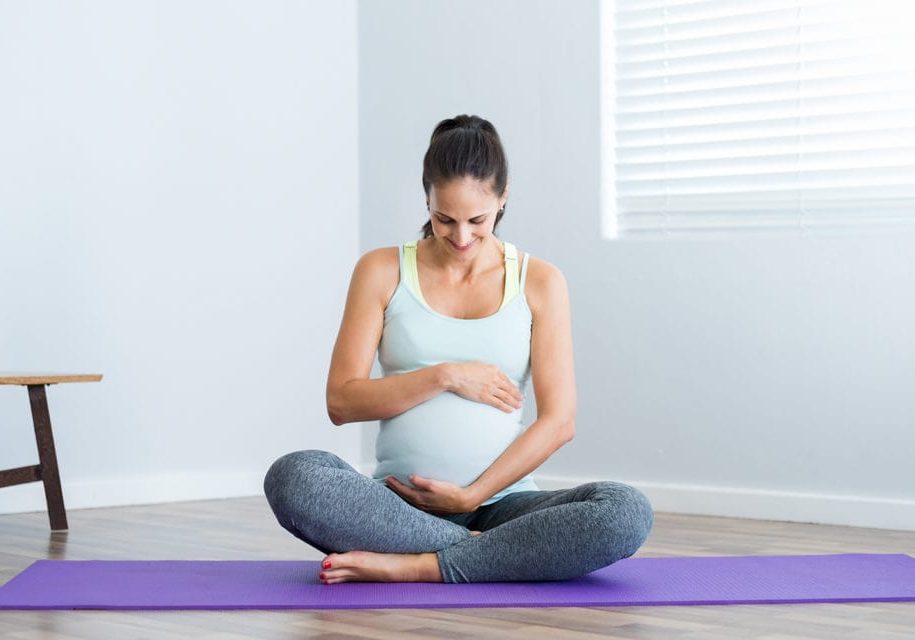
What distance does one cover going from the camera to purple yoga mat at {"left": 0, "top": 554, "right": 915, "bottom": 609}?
2381mm

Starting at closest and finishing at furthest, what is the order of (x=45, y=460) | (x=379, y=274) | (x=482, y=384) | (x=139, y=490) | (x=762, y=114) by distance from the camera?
(x=482, y=384) < (x=379, y=274) < (x=45, y=460) < (x=762, y=114) < (x=139, y=490)

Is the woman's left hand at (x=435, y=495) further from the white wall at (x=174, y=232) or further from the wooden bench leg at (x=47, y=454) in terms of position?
the white wall at (x=174, y=232)

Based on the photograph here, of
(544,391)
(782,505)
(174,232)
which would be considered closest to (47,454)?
(174,232)

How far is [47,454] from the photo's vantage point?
3.71 m

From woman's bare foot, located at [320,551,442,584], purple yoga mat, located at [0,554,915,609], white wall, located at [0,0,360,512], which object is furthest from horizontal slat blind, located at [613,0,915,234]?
woman's bare foot, located at [320,551,442,584]

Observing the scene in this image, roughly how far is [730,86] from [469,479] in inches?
76.0

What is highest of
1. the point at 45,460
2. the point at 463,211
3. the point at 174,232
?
the point at 463,211

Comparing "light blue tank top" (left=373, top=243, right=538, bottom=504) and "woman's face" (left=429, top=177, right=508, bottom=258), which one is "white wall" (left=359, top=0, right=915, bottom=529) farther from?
"woman's face" (left=429, top=177, right=508, bottom=258)

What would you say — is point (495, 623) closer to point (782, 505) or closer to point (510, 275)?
point (510, 275)

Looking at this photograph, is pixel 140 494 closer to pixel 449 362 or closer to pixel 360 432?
pixel 360 432

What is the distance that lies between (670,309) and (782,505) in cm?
65

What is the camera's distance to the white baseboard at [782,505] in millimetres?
3641

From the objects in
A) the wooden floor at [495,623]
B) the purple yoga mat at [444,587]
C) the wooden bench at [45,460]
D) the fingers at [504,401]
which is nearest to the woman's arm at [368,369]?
the fingers at [504,401]

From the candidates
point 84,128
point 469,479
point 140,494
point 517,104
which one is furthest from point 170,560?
point 517,104
